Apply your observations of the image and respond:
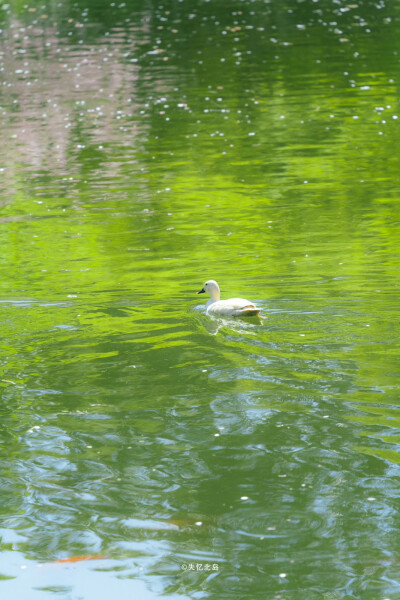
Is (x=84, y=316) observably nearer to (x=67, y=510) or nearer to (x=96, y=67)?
(x=67, y=510)

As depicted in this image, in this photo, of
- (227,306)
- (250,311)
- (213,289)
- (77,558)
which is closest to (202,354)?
(250,311)

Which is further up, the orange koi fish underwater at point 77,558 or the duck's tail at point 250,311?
the orange koi fish underwater at point 77,558

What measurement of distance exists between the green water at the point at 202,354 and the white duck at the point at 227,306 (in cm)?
15

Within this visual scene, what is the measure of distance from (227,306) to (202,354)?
1051 millimetres

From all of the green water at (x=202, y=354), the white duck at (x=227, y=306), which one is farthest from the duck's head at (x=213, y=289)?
the green water at (x=202, y=354)

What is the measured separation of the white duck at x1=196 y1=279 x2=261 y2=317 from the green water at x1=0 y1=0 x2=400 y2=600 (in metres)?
0.15

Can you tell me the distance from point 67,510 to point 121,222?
33.0 feet

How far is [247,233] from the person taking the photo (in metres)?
16.2

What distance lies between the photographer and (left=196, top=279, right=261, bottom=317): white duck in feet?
36.7

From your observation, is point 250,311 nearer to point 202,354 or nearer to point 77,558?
point 202,354

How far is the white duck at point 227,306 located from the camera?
11.2 m

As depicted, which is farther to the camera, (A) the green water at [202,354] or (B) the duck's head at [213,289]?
→ (B) the duck's head at [213,289]

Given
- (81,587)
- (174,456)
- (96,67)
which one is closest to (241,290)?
(174,456)

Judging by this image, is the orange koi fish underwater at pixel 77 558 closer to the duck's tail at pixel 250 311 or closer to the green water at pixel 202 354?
the green water at pixel 202 354
